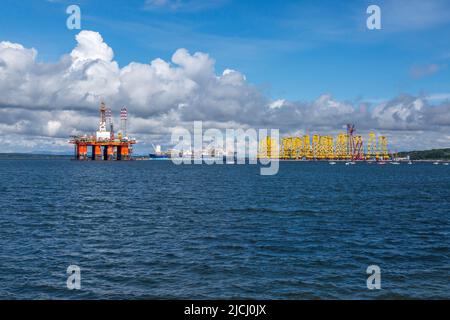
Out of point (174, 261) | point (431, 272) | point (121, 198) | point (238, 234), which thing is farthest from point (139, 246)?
point (121, 198)

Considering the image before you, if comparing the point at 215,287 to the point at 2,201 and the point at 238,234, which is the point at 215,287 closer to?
the point at 238,234

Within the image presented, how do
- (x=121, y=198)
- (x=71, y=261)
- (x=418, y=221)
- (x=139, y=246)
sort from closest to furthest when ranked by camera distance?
(x=71, y=261)
(x=139, y=246)
(x=418, y=221)
(x=121, y=198)

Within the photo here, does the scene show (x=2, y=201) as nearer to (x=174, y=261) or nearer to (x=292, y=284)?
(x=174, y=261)

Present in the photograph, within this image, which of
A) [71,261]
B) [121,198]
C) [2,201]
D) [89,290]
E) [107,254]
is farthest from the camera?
[121,198]

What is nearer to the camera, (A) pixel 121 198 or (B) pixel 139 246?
(B) pixel 139 246

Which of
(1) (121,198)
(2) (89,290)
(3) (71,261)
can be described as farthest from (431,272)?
(1) (121,198)

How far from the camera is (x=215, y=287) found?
2147 cm

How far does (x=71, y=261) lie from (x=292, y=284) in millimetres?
13942
